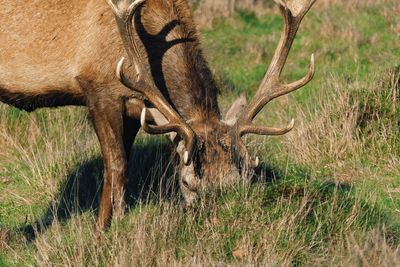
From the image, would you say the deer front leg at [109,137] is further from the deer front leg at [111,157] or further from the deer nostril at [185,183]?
the deer nostril at [185,183]

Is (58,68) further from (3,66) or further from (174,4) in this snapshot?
(174,4)

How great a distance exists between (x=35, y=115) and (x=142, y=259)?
11.9 feet

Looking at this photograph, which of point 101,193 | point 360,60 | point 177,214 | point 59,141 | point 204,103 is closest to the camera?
point 177,214

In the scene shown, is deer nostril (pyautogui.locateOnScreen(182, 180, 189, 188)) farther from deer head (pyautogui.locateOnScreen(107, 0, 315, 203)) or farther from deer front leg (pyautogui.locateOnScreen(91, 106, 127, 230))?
deer front leg (pyautogui.locateOnScreen(91, 106, 127, 230))

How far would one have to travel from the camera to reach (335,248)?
5496 millimetres

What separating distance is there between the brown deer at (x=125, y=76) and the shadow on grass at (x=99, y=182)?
17.2 inches

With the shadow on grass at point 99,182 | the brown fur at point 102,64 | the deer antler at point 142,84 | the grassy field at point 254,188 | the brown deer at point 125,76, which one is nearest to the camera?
the grassy field at point 254,188

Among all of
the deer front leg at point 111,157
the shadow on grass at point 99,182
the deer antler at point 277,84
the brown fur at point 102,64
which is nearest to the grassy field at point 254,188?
the shadow on grass at point 99,182

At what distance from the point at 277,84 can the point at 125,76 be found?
1077 millimetres

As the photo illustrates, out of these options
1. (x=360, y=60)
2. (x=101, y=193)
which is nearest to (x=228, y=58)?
(x=360, y=60)

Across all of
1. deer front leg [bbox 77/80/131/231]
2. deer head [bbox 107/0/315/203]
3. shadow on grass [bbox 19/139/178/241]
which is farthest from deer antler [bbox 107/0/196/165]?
shadow on grass [bbox 19/139/178/241]

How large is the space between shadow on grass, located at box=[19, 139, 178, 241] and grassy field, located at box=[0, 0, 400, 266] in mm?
12

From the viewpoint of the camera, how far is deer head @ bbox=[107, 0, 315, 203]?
6230 millimetres

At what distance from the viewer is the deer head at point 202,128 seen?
6.23 m
